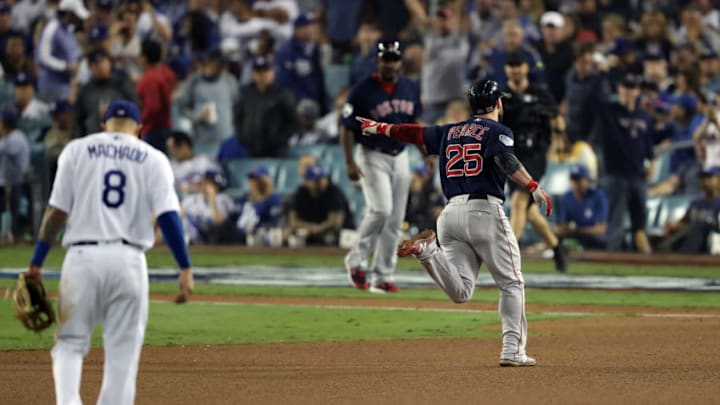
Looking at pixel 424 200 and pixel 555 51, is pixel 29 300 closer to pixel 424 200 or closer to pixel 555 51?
pixel 424 200

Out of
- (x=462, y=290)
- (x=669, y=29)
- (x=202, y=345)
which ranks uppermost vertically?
(x=669, y=29)

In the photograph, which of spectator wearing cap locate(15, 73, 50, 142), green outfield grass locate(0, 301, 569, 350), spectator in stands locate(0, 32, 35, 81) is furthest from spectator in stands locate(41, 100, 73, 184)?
green outfield grass locate(0, 301, 569, 350)

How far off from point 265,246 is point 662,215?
6221 mm

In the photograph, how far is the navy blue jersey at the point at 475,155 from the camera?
970cm

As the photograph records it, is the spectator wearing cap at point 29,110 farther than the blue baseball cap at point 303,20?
Yes

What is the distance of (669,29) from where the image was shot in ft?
73.5

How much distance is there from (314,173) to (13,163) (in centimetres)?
553

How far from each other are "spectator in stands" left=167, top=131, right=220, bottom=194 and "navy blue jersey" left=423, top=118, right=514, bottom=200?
43.0 ft

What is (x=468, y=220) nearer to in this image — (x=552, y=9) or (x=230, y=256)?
(x=230, y=256)

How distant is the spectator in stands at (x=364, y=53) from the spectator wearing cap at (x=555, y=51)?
270 centimetres

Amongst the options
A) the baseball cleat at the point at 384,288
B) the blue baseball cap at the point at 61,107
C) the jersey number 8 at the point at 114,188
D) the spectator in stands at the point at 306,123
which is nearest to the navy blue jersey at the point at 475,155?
the jersey number 8 at the point at 114,188

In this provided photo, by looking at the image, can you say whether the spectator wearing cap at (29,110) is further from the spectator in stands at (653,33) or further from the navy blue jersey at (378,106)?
the navy blue jersey at (378,106)

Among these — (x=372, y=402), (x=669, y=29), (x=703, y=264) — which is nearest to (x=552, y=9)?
(x=669, y=29)

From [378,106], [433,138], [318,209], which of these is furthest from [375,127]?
[318,209]
